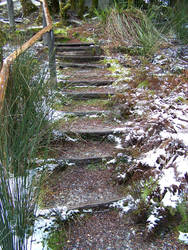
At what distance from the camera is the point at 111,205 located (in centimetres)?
224

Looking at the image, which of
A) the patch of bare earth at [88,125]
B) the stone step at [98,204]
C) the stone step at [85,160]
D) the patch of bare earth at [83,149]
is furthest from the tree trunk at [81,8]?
the stone step at [98,204]

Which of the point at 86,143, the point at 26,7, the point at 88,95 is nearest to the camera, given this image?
the point at 86,143

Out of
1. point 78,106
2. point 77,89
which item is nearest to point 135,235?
point 78,106

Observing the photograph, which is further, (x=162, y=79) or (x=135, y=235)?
(x=162, y=79)

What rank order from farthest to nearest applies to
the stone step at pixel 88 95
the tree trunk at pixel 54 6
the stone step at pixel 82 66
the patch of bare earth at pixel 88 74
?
the tree trunk at pixel 54 6, the stone step at pixel 82 66, the patch of bare earth at pixel 88 74, the stone step at pixel 88 95

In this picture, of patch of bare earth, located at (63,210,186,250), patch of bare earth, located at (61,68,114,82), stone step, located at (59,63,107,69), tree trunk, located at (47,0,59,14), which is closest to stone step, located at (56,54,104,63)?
stone step, located at (59,63,107,69)

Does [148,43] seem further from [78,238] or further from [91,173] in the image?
[78,238]

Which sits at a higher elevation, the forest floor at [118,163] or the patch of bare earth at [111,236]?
the forest floor at [118,163]

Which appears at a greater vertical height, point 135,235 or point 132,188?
point 132,188

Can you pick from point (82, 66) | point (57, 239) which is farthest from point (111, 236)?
point (82, 66)

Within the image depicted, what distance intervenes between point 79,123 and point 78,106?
20.7 inches

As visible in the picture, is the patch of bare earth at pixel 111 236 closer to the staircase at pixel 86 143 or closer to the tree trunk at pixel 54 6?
the staircase at pixel 86 143

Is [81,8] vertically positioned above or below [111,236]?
above

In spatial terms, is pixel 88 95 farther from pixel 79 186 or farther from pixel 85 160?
pixel 79 186
